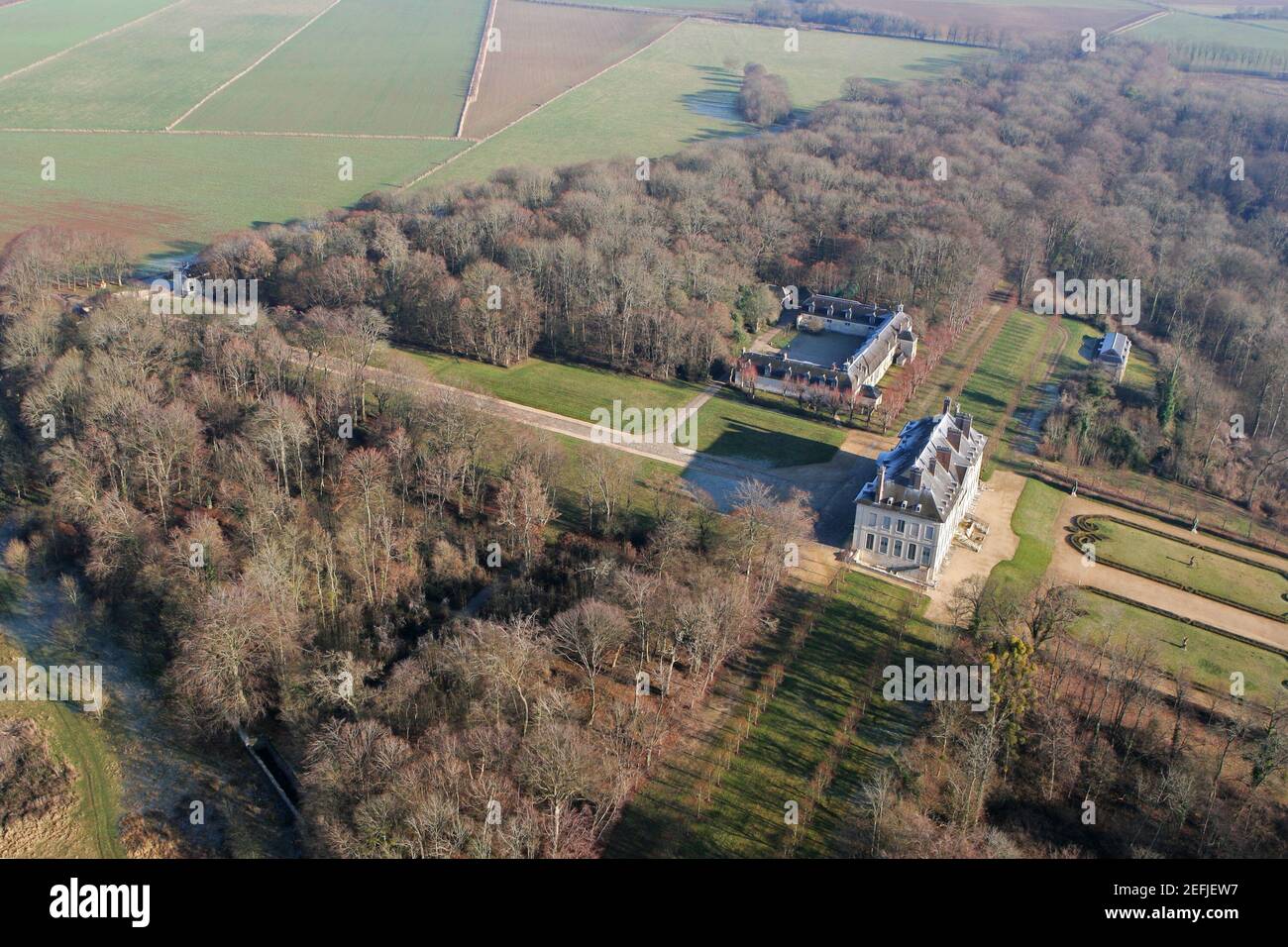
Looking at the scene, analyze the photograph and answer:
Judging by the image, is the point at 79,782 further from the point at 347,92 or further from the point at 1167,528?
the point at 347,92

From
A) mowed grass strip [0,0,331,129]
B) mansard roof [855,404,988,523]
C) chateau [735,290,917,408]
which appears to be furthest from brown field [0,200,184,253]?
mansard roof [855,404,988,523]

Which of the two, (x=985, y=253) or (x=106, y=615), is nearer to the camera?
(x=106, y=615)

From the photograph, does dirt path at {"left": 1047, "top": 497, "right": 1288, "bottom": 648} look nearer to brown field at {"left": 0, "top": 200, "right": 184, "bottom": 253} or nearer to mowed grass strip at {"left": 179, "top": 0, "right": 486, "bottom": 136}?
brown field at {"left": 0, "top": 200, "right": 184, "bottom": 253}

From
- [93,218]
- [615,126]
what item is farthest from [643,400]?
[615,126]

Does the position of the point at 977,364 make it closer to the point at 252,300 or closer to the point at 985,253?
the point at 985,253

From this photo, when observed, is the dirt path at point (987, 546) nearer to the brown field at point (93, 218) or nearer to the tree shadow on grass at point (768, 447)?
the tree shadow on grass at point (768, 447)

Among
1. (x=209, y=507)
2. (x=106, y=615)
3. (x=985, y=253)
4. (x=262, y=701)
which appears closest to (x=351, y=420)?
(x=209, y=507)
